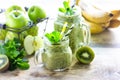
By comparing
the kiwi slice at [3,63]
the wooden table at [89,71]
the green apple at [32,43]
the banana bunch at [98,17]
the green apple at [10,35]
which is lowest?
the wooden table at [89,71]

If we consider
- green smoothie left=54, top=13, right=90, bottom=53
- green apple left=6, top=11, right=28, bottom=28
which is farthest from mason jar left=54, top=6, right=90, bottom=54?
green apple left=6, top=11, right=28, bottom=28

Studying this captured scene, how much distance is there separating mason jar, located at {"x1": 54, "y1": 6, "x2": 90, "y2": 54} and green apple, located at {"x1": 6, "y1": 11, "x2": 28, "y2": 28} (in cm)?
10

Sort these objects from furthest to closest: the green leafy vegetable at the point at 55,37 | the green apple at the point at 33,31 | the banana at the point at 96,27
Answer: the banana at the point at 96,27 < the green apple at the point at 33,31 < the green leafy vegetable at the point at 55,37

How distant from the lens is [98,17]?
1004 millimetres

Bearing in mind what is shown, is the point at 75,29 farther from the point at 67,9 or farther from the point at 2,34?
the point at 2,34

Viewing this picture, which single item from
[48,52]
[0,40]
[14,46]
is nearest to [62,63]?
[48,52]

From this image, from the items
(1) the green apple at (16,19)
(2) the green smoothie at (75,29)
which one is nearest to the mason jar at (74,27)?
(2) the green smoothie at (75,29)

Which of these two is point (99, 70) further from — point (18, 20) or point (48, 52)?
point (18, 20)

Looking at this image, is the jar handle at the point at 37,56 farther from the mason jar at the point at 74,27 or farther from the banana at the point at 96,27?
the banana at the point at 96,27

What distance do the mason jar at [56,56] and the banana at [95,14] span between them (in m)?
0.23

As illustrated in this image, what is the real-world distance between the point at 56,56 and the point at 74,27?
0.40ft

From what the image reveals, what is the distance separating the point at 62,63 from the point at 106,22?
29 centimetres

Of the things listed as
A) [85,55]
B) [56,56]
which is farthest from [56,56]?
[85,55]

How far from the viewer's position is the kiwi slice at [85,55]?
0.86 m
